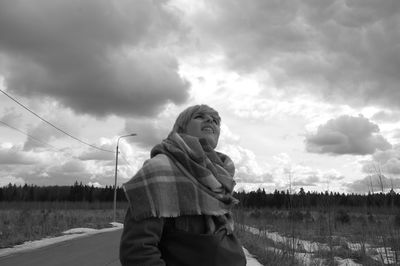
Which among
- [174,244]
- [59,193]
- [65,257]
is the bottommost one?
[65,257]

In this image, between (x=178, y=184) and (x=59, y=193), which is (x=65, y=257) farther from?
(x=59, y=193)

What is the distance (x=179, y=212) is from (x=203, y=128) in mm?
473

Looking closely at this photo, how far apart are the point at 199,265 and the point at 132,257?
0.91 feet

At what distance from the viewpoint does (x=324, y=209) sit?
704cm

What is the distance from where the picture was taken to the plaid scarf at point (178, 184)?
1811 millimetres

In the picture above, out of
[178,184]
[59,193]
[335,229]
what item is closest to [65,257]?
[335,229]

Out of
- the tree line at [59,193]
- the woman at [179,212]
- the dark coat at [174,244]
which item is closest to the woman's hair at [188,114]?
the woman at [179,212]

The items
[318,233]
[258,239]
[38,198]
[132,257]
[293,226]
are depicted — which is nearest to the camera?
[132,257]

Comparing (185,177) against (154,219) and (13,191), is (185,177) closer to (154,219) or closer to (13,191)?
(154,219)

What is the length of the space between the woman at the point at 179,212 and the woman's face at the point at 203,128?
0.11 metres

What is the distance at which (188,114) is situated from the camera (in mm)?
2141

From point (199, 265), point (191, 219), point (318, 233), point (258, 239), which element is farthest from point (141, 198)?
point (258, 239)

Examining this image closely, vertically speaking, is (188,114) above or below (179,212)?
above

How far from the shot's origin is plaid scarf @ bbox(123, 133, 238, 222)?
5.94ft
